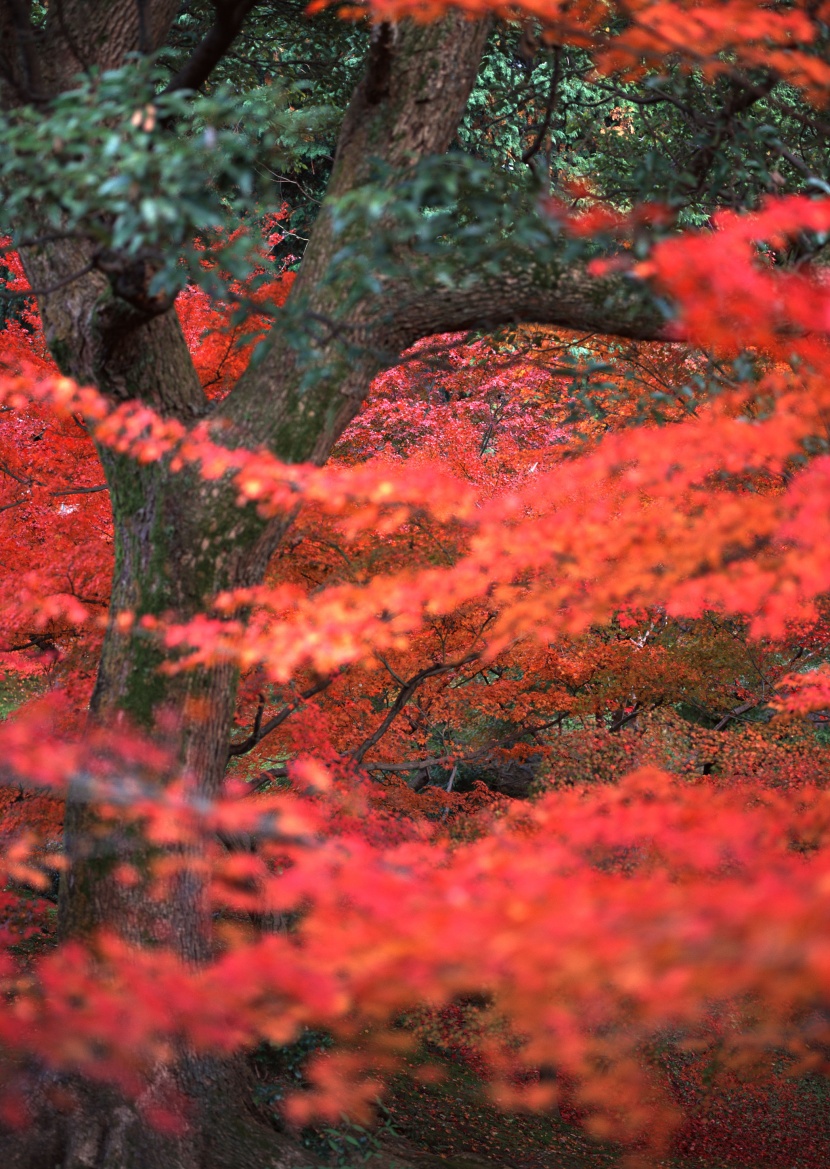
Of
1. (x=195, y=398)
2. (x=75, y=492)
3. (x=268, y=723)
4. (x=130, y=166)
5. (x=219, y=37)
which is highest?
(x=219, y=37)

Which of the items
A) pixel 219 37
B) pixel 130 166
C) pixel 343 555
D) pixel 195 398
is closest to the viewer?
pixel 130 166

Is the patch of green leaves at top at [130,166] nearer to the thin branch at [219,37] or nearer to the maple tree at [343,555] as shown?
the maple tree at [343,555]

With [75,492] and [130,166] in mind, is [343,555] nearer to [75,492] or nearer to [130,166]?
[75,492]

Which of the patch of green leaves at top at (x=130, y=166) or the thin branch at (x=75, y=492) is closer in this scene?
the patch of green leaves at top at (x=130, y=166)

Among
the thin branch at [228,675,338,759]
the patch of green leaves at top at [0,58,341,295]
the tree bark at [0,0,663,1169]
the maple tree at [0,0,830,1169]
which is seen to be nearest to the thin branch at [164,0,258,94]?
the maple tree at [0,0,830,1169]

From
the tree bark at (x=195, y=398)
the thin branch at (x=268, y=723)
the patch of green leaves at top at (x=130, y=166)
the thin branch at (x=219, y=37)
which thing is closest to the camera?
the patch of green leaves at top at (x=130, y=166)

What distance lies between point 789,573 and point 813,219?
1444 mm

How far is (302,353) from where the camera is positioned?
4.53 metres

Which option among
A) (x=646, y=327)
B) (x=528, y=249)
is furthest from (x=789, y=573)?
(x=528, y=249)

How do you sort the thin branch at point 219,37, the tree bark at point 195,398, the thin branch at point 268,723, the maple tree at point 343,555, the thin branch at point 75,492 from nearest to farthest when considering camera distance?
the maple tree at point 343,555
the thin branch at point 219,37
the tree bark at point 195,398
the thin branch at point 75,492
the thin branch at point 268,723

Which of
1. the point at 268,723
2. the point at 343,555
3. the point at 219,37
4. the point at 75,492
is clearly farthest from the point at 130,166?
the point at 268,723

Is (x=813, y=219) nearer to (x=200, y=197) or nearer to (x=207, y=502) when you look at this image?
(x=200, y=197)

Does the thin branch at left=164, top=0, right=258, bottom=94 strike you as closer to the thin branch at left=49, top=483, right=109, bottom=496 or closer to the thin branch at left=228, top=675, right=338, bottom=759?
the thin branch at left=49, top=483, right=109, bottom=496

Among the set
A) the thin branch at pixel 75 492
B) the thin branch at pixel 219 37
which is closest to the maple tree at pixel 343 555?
the thin branch at pixel 219 37
